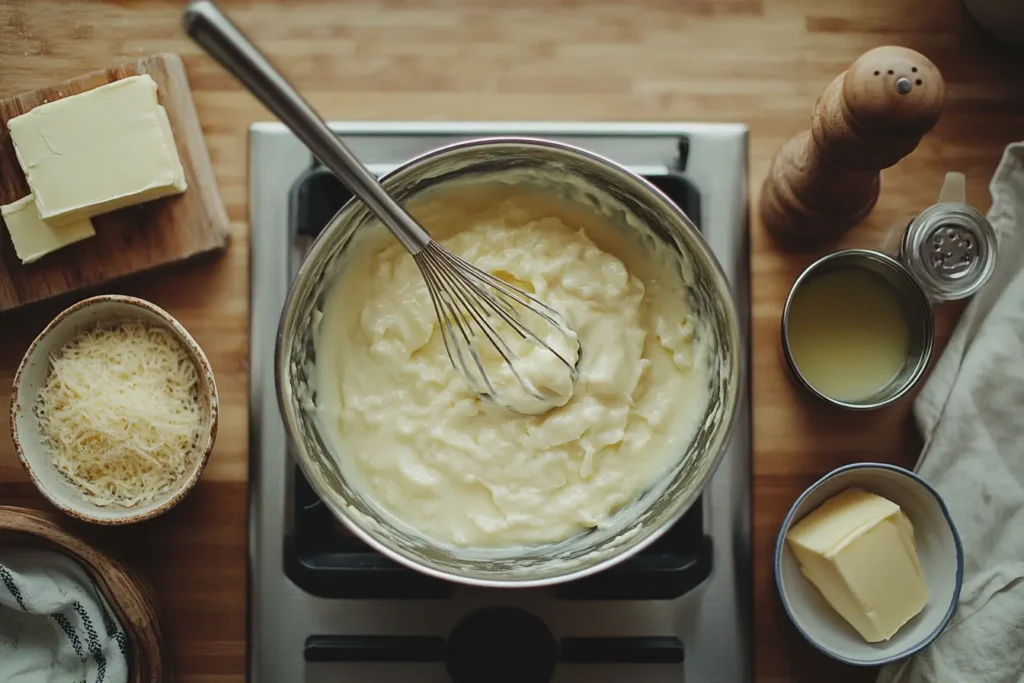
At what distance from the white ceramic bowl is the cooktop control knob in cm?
25

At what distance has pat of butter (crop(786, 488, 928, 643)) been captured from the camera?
816 mm

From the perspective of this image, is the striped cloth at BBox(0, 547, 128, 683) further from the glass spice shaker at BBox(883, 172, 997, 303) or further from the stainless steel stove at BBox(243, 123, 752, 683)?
the glass spice shaker at BBox(883, 172, 997, 303)

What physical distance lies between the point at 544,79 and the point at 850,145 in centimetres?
35

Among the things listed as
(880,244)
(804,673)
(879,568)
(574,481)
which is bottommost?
(804,673)

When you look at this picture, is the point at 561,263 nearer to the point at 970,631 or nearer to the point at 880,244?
the point at 880,244

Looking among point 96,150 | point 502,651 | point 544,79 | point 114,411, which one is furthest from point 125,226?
point 502,651

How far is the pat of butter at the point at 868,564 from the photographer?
2.68 ft

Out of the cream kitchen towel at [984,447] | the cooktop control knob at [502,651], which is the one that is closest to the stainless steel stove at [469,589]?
the cooktop control knob at [502,651]

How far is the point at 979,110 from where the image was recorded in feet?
3.10

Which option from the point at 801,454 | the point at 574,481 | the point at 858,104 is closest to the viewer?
the point at 858,104

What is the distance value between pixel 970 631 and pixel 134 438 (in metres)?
0.87

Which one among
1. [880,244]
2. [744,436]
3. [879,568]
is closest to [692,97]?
[880,244]

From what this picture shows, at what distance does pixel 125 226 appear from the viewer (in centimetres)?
90

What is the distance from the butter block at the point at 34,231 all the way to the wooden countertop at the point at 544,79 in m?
0.07
